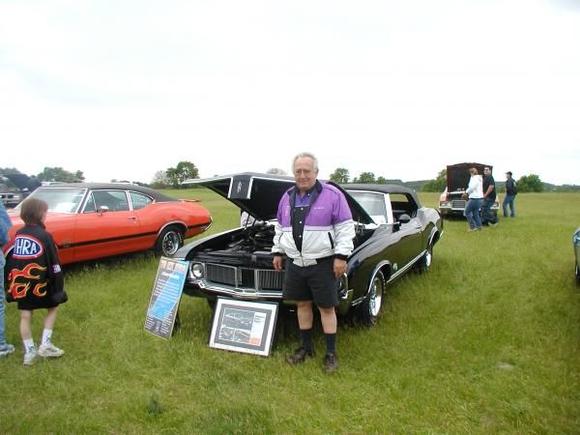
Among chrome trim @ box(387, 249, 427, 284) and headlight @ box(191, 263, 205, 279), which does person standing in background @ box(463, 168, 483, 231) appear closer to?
chrome trim @ box(387, 249, 427, 284)

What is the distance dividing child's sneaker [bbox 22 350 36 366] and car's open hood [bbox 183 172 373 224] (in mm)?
2167

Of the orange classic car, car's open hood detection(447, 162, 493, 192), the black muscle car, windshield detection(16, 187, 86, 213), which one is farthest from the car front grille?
car's open hood detection(447, 162, 493, 192)

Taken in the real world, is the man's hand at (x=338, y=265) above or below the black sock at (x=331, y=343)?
above

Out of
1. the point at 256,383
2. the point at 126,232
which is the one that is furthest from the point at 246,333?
the point at 126,232

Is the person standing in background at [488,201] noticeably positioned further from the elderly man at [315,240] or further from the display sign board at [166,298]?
the display sign board at [166,298]

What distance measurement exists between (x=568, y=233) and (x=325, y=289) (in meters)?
9.83

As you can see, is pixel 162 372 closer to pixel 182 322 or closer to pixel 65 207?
pixel 182 322

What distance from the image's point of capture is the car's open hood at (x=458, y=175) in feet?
56.1

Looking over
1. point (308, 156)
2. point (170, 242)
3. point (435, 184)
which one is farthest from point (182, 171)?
point (308, 156)

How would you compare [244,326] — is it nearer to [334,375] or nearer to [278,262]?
[278,262]

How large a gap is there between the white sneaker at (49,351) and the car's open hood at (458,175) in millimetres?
15418

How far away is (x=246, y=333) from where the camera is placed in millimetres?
4266

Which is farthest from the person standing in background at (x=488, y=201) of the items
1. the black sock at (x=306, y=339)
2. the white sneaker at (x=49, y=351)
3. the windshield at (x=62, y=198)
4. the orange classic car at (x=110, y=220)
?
the white sneaker at (x=49, y=351)

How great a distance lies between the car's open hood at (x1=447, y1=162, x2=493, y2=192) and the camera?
17.1 metres
